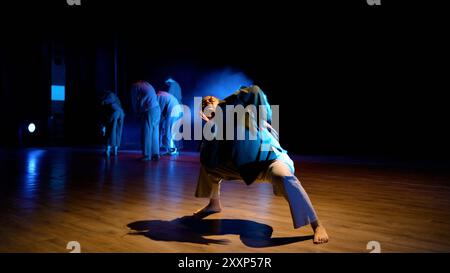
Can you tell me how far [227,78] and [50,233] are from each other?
7.67 metres

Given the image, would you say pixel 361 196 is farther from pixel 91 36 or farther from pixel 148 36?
pixel 91 36

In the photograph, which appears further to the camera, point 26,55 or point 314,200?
point 26,55

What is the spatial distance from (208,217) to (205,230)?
38cm

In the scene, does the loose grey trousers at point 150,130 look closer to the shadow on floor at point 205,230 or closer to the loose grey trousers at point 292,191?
the shadow on floor at point 205,230

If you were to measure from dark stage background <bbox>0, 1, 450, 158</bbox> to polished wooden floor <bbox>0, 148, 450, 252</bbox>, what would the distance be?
303 cm

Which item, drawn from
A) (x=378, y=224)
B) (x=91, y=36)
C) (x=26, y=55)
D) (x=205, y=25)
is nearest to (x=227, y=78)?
(x=205, y=25)

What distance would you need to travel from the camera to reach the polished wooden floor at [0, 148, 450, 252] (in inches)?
90.2

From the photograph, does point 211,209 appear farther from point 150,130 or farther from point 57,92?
point 57,92

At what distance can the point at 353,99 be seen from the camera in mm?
8594

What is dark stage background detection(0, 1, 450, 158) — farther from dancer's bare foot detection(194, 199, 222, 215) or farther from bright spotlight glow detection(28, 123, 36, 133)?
dancer's bare foot detection(194, 199, 222, 215)

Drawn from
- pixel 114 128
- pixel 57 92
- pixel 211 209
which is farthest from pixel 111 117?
pixel 57 92

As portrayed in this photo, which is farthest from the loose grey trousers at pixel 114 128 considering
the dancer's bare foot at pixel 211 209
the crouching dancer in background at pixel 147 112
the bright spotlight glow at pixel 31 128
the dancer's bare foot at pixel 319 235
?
the dancer's bare foot at pixel 319 235

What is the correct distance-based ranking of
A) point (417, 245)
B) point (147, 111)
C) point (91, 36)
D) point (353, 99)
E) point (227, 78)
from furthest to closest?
point (91, 36) < point (227, 78) < point (353, 99) < point (147, 111) < point (417, 245)

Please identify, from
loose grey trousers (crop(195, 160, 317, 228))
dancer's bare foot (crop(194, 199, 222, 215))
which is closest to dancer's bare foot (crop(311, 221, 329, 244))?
loose grey trousers (crop(195, 160, 317, 228))
